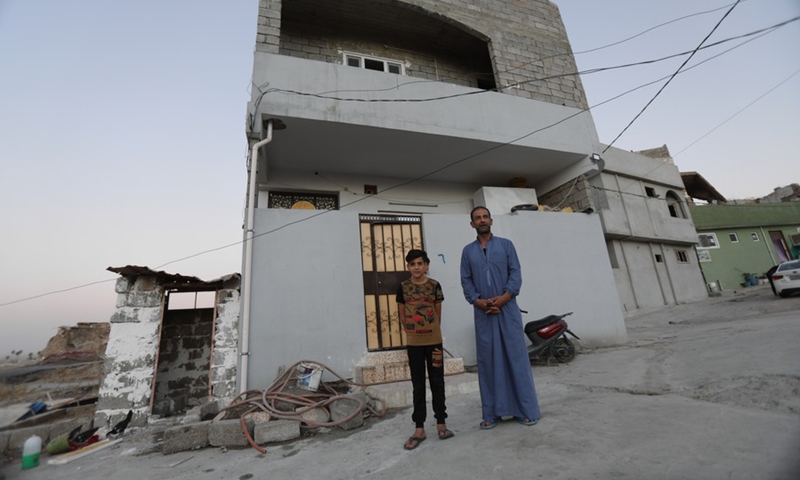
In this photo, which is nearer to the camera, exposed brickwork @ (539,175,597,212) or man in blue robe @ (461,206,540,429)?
man in blue robe @ (461,206,540,429)

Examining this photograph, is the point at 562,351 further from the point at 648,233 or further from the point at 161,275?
the point at 648,233

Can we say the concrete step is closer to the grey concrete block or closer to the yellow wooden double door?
the yellow wooden double door

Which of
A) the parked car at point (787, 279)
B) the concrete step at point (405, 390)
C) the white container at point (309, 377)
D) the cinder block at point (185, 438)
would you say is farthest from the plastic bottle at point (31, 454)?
the parked car at point (787, 279)

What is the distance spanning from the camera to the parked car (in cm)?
981

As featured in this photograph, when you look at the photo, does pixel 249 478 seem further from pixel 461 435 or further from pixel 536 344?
pixel 536 344

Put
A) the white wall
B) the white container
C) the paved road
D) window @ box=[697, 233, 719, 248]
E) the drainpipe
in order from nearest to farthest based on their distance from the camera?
the paved road → the white container → the drainpipe → the white wall → window @ box=[697, 233, 719, 248]

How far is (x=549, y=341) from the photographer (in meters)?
5.28

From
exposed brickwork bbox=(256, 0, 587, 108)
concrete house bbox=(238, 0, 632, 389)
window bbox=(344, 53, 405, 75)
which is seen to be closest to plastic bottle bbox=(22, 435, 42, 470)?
concrete house bbox=(238, 0, 632, 389)

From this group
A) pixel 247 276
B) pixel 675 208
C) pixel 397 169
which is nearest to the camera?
pixel 247 276

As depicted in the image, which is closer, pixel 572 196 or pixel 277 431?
pixel 277 431

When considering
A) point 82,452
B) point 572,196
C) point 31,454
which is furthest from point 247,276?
point 572,196

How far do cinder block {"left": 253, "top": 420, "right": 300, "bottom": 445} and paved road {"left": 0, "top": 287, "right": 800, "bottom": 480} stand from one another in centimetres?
14

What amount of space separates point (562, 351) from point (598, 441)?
3667 mm

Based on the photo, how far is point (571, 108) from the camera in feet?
25.9
